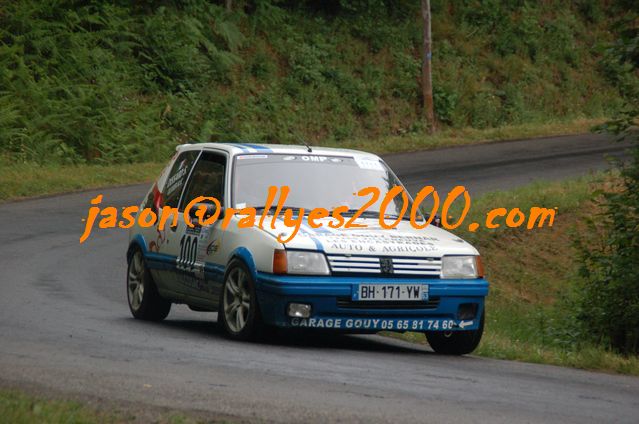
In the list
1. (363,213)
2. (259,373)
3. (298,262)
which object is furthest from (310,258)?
(259,373)

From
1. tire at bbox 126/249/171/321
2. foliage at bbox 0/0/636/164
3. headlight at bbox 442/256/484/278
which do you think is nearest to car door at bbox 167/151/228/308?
tire at bbox 126/249/171/321

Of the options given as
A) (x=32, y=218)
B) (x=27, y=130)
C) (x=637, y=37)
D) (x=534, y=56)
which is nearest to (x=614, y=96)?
(x=534, y=56)

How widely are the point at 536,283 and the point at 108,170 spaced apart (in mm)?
10545

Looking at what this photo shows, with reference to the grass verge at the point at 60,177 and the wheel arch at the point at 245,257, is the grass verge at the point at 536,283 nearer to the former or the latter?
the wheel arch at the point at 245,257

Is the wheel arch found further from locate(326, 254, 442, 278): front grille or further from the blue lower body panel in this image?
locate(326, 254, 442, 278): front grille

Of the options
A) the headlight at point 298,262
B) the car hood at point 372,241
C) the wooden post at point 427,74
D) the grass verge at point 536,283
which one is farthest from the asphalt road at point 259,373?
the wooden post at point 427,74

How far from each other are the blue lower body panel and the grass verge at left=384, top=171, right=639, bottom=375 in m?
0.72

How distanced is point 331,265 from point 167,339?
1.55m

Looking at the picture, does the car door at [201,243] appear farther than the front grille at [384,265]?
Yes

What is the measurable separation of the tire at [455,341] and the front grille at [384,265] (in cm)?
64

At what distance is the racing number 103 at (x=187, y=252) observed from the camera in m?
11.6

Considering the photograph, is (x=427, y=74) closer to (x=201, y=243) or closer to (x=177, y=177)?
(x=177, y=177)

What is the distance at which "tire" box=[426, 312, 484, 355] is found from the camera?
35.8ft

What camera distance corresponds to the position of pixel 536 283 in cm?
1925
